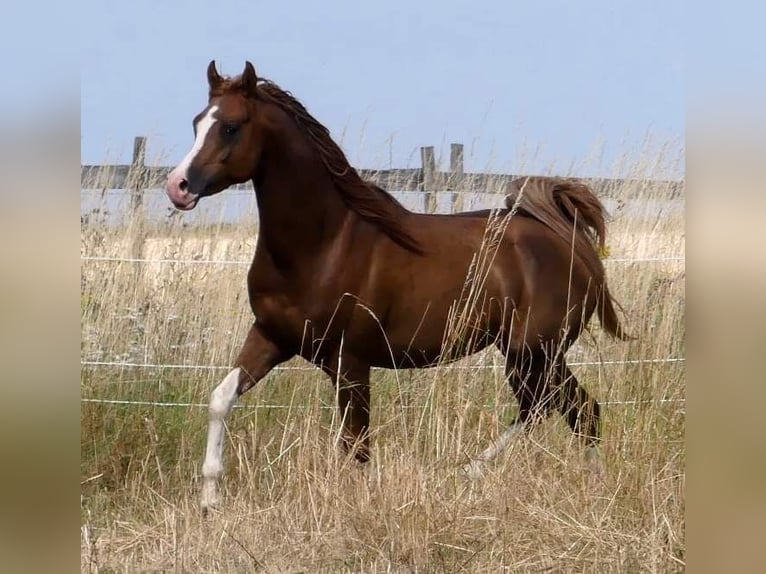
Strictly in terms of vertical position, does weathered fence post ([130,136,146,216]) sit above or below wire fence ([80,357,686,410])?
above

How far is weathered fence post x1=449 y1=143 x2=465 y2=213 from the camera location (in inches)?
258

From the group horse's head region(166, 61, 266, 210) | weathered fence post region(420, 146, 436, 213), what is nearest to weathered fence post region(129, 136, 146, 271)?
weathered fence post region(420, 146, 436, 213)

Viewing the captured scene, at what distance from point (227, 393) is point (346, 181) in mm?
1128

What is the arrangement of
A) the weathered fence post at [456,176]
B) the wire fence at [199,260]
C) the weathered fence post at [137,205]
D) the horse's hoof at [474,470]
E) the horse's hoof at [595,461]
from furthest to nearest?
the weathered fence post at [456,176] < the weathered fence post at [137,205] < the wire fence at [199,260] < the horse's hoof at [595,461] < the horse's hoof at [474,470]

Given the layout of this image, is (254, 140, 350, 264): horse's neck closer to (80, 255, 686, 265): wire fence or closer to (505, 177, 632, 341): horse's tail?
(505, 177, 632, 341): horse's tail

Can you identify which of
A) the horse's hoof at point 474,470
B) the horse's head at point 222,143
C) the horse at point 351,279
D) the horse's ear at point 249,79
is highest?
the horse's ear at point 249,79

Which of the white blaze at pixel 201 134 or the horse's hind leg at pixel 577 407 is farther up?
the white blaze at pixel 201 134

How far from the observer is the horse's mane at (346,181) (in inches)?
162

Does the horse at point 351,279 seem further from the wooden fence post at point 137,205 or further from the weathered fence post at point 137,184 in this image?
the weathered fence post at point 137,184

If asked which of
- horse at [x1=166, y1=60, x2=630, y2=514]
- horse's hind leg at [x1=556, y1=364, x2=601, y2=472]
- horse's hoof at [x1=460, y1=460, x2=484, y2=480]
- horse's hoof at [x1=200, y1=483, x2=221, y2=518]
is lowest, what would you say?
horse's hoof at [x1=200, y1=483, x2=221, y2=518]

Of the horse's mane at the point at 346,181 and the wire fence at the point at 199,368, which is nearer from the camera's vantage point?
the horse's mane at the point at 346,181

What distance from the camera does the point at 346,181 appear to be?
4.20 meters

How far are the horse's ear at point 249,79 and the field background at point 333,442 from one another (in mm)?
1510

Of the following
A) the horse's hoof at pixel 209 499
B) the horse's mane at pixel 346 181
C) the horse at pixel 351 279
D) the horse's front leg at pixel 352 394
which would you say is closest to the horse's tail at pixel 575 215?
the horse at pixel 351 279
